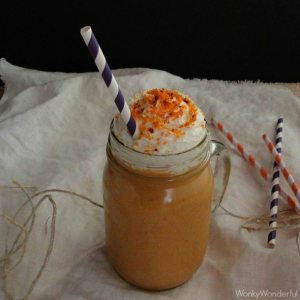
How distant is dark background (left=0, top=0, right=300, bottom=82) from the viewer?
3.10 ft

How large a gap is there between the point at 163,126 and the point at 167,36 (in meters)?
0.54

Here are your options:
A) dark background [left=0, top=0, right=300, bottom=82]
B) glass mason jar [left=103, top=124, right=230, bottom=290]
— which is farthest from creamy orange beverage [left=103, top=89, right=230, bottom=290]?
dark background [left=0, top=0, right=300, bottom=82]

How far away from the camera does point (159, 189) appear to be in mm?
501

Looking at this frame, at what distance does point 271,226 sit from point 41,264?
0.31 meters

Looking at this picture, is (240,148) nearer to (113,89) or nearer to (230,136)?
(230,136)

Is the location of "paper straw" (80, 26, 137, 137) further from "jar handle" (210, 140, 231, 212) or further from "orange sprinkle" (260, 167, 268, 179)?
"orange sprinkle" (260, 167, 268, 179)

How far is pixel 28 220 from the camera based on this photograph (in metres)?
0.64

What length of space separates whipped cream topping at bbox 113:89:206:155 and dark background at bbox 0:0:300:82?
0.48 meters

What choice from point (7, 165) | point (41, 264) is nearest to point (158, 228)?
point (41, 264)

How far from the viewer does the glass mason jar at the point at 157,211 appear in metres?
0.49

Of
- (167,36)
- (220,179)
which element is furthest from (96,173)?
(167,36)

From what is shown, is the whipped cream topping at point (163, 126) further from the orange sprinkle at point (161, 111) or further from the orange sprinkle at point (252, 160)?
the orange sprinkle at point (252, 160)

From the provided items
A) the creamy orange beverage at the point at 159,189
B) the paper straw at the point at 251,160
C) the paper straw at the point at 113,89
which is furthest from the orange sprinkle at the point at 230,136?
the paper straw at the point at 113,89

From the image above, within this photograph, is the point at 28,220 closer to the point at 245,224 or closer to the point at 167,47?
the point at 245,224
